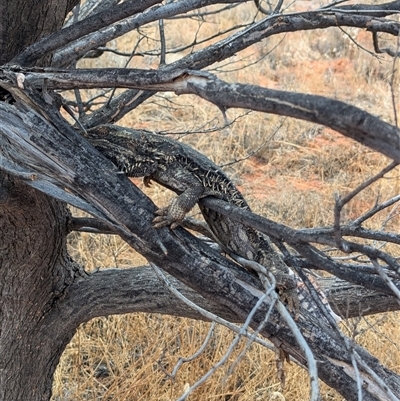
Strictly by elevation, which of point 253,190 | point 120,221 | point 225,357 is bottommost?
point 225,357

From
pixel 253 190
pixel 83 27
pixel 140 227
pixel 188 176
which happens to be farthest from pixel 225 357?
pixel 253 190

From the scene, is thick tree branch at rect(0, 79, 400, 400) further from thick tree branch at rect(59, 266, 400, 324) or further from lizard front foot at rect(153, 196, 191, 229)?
thick tree branch at rect(59, 266, 400, 324)

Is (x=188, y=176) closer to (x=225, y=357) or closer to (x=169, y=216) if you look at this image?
(x=169, y=216)

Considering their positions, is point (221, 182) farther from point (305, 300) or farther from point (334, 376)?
point (334, 376)

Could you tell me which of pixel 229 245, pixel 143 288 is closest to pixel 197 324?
pixel 143 288

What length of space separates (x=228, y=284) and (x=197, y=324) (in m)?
2.14

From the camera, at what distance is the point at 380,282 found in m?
1.69

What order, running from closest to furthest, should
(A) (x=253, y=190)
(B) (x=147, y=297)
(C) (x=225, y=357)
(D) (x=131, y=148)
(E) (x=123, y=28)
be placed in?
(C) (x=225, y=357) < (D) (x=131, y=148) < (E) (x=123, y=28) < (B) (x=147, y=297) < (A) (x=253, y=190)

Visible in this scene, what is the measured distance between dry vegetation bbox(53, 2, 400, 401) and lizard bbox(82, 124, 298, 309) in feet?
1.25

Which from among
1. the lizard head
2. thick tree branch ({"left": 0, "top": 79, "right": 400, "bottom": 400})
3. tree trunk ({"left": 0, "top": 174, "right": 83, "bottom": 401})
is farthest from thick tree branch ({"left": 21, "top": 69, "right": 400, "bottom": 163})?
tree trunk ({"left": 0, "top": 174, "right": 83, "bottom": 401})

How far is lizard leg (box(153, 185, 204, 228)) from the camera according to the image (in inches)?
72.6

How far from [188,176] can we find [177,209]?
202mm

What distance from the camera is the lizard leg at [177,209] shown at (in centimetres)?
184

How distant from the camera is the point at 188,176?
2066 mm
